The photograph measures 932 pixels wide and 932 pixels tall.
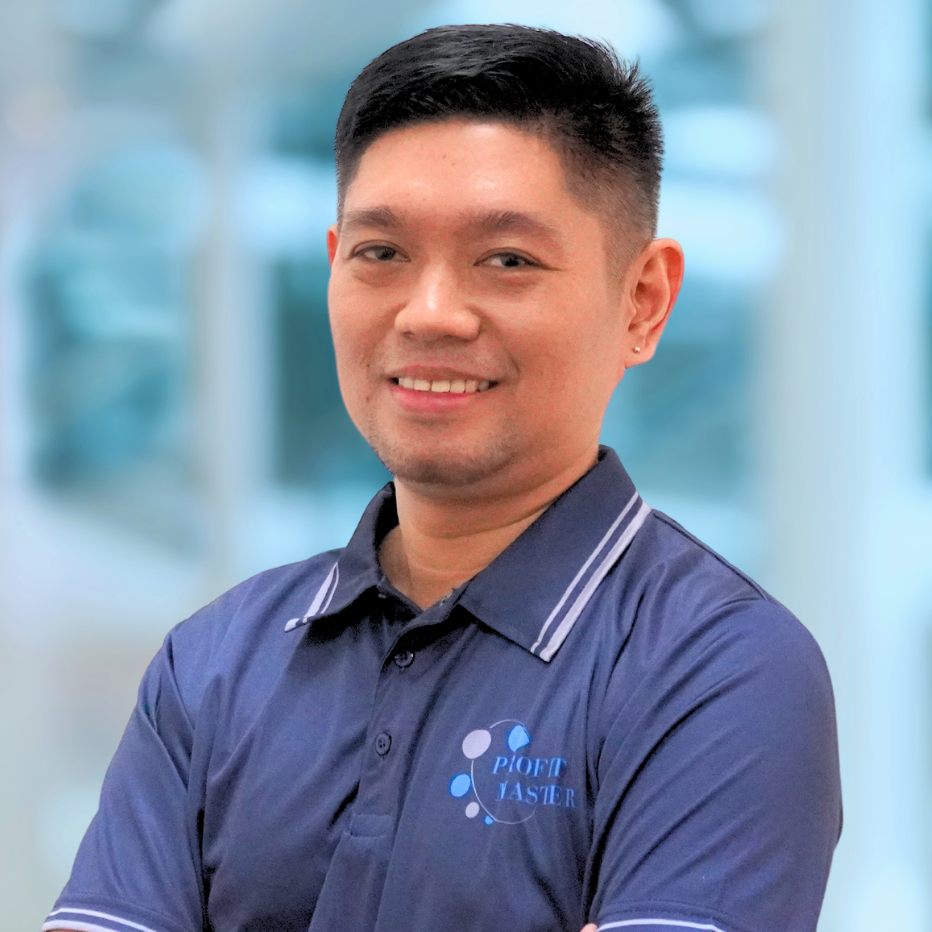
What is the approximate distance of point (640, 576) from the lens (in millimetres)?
1109

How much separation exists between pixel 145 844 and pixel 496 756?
347 mm

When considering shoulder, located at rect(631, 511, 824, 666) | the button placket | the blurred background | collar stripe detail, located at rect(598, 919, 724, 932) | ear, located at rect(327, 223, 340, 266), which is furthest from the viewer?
the blurred background

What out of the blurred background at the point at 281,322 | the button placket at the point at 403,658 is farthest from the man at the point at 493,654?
the blurred background at the point at 281,322

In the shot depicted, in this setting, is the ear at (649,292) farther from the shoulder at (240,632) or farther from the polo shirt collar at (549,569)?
the shoulder at (240,632)

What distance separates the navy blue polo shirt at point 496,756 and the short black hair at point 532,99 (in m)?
0.28

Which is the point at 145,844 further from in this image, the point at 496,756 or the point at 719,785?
the point at 719,785

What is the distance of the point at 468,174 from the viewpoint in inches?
41.6

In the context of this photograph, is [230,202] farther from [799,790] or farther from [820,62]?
[799,790]

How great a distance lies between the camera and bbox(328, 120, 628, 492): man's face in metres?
1.06

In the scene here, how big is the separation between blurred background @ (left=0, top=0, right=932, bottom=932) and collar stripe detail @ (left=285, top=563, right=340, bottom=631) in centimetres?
152

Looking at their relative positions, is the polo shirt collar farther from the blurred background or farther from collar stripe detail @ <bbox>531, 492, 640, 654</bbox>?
the blurred background

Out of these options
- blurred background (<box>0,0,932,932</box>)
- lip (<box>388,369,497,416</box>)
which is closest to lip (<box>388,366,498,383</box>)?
lip (<box>388,369,497,416</box>)

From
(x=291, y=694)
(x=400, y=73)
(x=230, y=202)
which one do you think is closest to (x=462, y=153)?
(x=400, y=73)

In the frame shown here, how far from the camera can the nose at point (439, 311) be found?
1.05 meters
